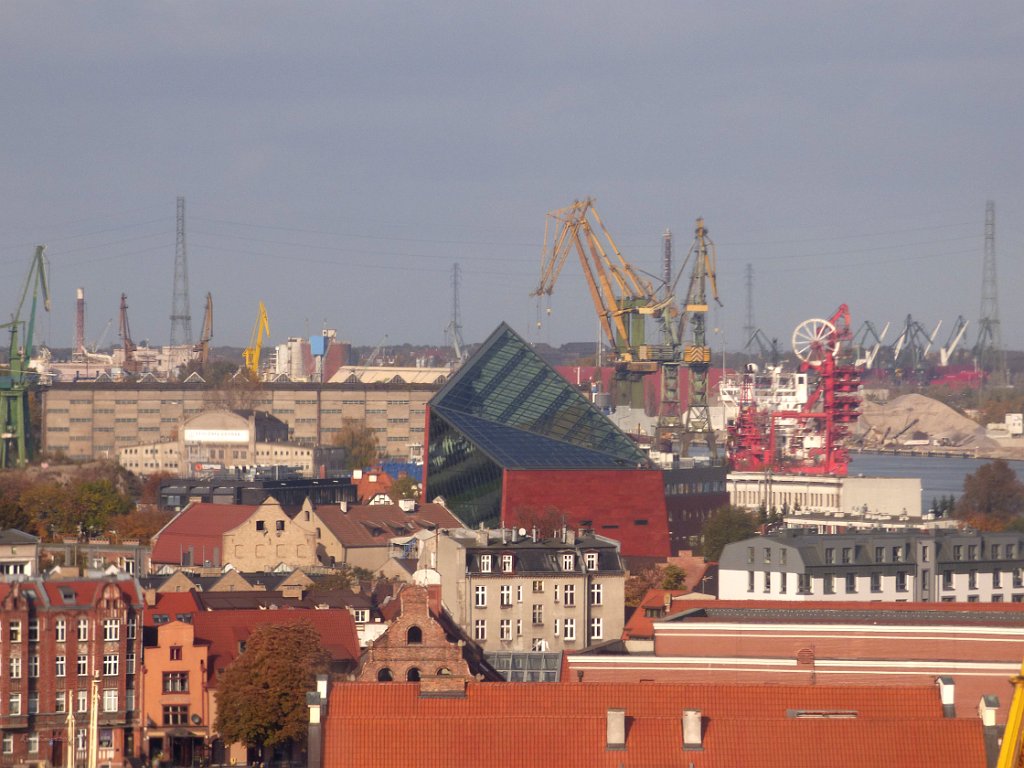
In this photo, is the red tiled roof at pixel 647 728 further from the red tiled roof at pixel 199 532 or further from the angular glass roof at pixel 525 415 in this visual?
the angular glass roof at pixel 525 415

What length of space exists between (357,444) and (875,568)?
81.0 m

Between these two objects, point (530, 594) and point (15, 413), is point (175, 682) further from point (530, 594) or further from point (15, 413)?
point (15, 413)

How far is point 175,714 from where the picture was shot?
40.7 meters

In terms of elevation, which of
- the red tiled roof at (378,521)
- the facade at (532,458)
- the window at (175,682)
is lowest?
the window at (175,682)

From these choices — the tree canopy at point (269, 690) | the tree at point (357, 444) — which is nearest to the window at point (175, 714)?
the tree canopy at point (269, 690)

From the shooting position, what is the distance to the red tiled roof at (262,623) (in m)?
42.2

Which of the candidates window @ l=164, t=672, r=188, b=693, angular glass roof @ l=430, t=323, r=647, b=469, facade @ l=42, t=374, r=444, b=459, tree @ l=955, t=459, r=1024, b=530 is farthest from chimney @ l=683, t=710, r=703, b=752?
facade @ l=42, t=374, r=444, b=459

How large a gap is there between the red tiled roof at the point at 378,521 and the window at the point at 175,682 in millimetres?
26240

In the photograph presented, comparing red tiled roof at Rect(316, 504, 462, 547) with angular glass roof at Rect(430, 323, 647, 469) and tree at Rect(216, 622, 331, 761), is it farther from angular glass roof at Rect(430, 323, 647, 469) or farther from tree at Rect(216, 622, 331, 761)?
tree at Rect(216, 622, 331, 761)

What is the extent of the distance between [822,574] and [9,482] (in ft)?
169

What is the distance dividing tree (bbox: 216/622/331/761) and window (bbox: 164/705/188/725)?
4.95ft

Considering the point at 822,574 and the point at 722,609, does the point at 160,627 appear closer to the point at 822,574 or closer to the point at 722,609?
the point at 722,609

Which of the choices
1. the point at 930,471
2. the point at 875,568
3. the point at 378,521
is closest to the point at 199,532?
the point at 378,521

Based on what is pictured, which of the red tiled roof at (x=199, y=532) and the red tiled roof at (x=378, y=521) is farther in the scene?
the red tiled roof at (x=378, y=521)
